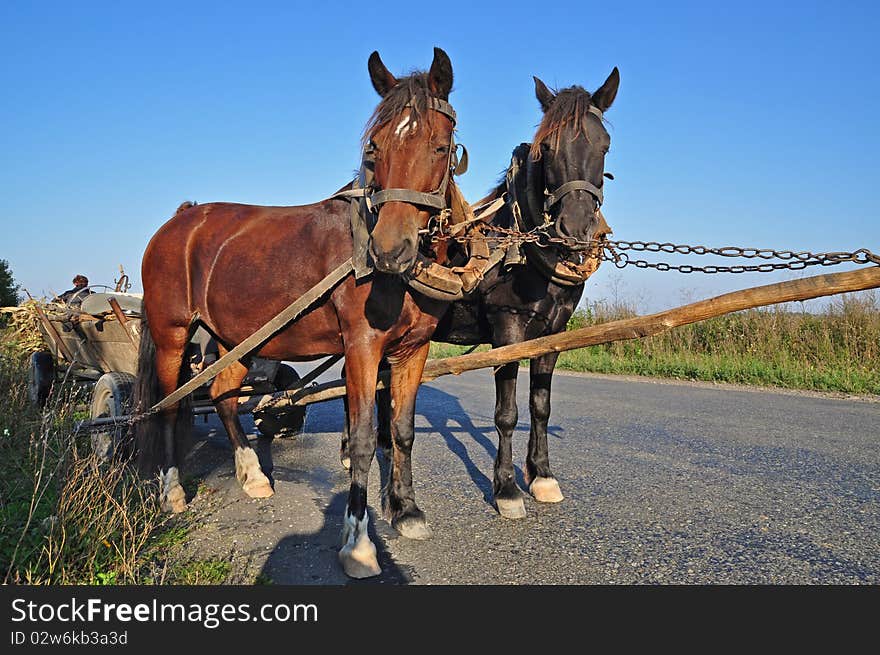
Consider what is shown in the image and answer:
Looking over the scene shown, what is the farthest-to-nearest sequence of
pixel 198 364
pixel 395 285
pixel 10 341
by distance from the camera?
→ pixel 10 341 < pixel 198 364 < pixel 395 285

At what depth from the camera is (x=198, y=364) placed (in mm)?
5367

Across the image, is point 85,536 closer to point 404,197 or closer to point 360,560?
point 360,560

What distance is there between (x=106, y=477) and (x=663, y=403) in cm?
697

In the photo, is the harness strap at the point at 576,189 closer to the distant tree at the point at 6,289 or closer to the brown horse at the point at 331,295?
the brown horse at the point at 331,295

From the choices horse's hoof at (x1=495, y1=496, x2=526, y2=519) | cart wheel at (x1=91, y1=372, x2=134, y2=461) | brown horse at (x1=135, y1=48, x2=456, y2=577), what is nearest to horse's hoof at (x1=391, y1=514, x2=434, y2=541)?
brown horse at (x1=135, y1=48, x2=456, y2=577)

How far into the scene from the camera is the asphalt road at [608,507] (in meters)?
3.23

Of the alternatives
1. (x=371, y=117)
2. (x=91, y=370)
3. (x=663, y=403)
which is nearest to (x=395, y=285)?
(x=371, y=117)

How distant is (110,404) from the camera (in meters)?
5.11

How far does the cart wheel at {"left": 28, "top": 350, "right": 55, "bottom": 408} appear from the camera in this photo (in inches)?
253

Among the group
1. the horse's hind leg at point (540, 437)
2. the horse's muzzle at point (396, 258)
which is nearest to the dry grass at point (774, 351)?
the horse's hind leg at point (540, 437)

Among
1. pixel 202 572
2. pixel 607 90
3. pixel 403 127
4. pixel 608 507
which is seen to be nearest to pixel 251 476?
pixel 202 572

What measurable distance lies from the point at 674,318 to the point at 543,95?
1.86 metres

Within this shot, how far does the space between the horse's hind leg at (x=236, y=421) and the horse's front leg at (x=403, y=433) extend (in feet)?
3.93

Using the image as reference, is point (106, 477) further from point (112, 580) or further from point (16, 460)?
point (16, 460)
